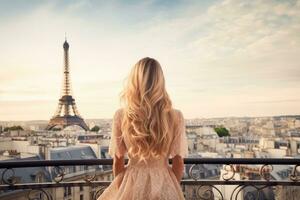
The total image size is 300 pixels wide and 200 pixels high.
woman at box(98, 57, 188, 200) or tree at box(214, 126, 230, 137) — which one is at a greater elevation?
woman at box(98, 57, 188, 200)

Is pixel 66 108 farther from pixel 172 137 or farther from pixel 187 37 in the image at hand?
pixel 172 137

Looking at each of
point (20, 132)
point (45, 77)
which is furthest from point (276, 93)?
point (45, 77)

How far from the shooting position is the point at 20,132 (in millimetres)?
10680

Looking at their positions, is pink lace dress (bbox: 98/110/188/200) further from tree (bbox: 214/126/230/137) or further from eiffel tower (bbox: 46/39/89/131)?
eiffel tower (bbox: 46/39/89/131)

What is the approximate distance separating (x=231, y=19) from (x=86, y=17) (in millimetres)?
2801

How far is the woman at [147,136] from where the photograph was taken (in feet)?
5.02

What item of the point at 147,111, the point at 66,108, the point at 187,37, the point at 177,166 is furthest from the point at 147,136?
the point at 66,108

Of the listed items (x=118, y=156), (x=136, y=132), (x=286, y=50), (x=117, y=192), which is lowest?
(x=117, y=192)

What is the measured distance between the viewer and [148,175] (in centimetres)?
159

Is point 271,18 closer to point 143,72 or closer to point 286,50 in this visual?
point 286,50

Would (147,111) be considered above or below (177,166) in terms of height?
above

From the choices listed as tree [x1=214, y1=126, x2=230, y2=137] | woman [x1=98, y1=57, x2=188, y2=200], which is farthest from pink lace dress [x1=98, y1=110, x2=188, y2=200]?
tree [x1=214, y1=126, x2=230, y2=137]

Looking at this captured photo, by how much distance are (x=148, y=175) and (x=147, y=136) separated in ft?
0.63

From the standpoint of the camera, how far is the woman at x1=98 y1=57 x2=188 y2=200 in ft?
5.02
